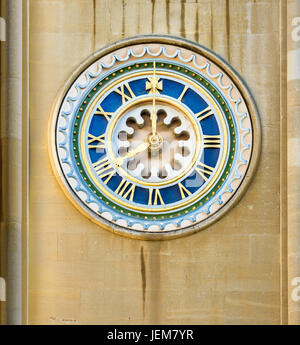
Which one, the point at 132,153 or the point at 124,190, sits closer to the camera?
the point at 124,190

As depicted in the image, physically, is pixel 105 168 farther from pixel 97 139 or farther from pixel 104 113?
pixel 104 113

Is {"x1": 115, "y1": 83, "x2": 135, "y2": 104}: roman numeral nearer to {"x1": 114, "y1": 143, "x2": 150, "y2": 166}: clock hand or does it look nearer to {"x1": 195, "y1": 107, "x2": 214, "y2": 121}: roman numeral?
{"x1": 114, "y1": 143, "x2": 150, "y2": 166}: clock hand

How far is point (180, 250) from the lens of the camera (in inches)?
695

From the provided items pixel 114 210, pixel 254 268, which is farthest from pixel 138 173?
pixel 254 268

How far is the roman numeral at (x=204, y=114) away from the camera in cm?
1791

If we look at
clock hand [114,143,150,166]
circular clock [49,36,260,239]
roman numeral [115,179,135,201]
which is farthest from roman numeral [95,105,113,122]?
roman numeral [115,179,135,201]

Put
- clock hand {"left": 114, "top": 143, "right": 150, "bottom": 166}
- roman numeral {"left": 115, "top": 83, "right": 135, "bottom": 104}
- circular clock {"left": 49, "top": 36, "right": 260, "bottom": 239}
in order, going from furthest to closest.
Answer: roman numeral {"left": 115, "top": 83, "right": 135, "bottom": 104} → clock hand {"left": 114, "top": 143, "right": 150, "bottom": 166} → circular clock {"left": 49, "top": 36, "right": 260, "bottom": 239}

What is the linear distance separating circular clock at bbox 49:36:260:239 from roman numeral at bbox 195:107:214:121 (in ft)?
0.03

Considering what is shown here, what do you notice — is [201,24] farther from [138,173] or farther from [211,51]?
[138,173]

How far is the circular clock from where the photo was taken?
1773 centimetres

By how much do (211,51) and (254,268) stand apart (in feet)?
7.57

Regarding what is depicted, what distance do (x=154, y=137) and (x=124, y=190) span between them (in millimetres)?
638

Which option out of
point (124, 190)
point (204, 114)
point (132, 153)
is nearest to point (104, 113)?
point (132, 153)

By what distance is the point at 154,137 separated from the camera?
58.7 feet
